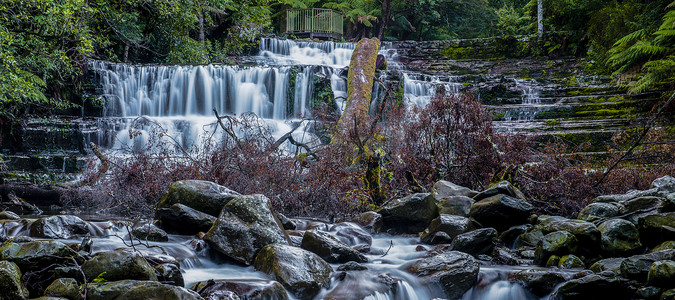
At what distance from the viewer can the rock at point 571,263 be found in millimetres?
5375

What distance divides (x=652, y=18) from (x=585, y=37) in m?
4.84

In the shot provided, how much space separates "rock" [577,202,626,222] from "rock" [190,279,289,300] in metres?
4.18

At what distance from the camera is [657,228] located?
218 inches

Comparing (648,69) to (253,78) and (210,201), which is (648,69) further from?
(210,201)

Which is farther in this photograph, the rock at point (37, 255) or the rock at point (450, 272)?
the rock at point (450, 272)

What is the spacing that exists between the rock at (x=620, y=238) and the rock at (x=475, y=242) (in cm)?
122

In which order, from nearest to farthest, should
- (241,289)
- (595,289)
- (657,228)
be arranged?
(241,289) → (595,289) → (657,228)

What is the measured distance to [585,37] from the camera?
20.6 m

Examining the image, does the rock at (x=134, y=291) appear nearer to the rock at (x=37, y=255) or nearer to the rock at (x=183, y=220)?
the rock at (x=37, y=255)

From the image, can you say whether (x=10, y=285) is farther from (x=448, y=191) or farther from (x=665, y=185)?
(x=665, y=185)

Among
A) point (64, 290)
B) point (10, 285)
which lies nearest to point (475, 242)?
point (64, 290)

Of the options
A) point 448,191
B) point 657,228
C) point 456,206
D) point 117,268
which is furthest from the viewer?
point 448,191

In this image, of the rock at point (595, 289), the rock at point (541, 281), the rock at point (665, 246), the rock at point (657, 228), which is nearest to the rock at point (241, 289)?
the rock at point (541, 281)

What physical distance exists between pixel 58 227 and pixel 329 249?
3.09m
